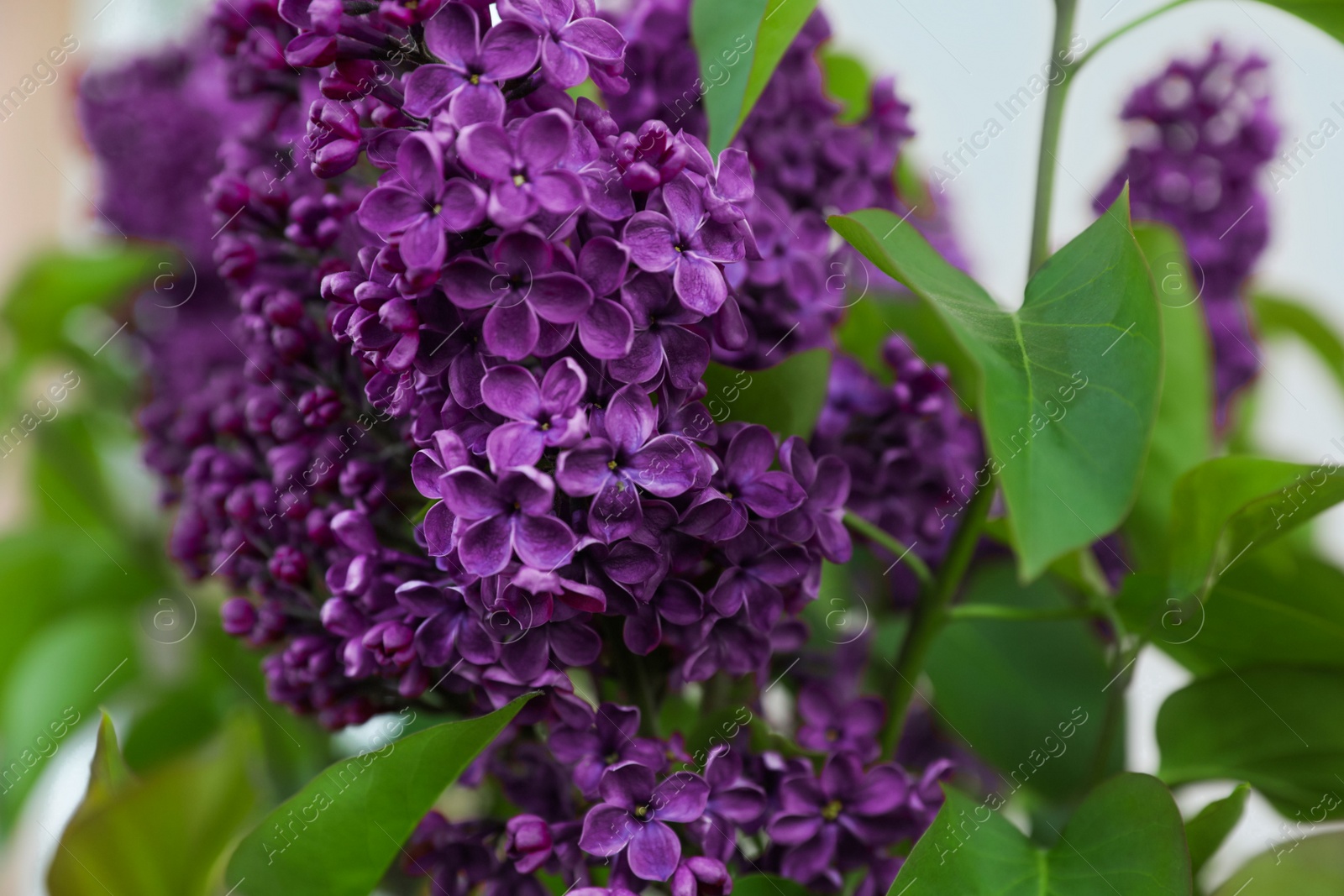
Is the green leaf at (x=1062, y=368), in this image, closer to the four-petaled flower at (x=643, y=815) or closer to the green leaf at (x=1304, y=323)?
the four-petaled flower at (x=643, y=815)

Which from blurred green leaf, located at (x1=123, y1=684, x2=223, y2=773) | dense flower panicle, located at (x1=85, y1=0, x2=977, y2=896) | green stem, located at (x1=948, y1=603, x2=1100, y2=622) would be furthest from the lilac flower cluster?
blurred green leaf, located at (x1=123, y1=684, x2=223, y2=773)

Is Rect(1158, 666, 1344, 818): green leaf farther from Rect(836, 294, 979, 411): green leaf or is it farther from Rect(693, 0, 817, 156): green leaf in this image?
Rect(693, 0, 817, 156): green leaf

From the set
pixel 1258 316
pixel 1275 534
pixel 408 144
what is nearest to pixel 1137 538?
pixel 1275 534

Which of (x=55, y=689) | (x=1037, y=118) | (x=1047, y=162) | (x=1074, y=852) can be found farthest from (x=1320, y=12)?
(x=55, y=689)

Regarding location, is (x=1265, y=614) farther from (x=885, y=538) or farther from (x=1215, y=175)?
(x=1215, y=175)

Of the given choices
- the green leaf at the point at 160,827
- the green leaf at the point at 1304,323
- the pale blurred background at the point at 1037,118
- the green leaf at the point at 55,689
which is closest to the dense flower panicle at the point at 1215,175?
the green leaf at the point at 1304,323
